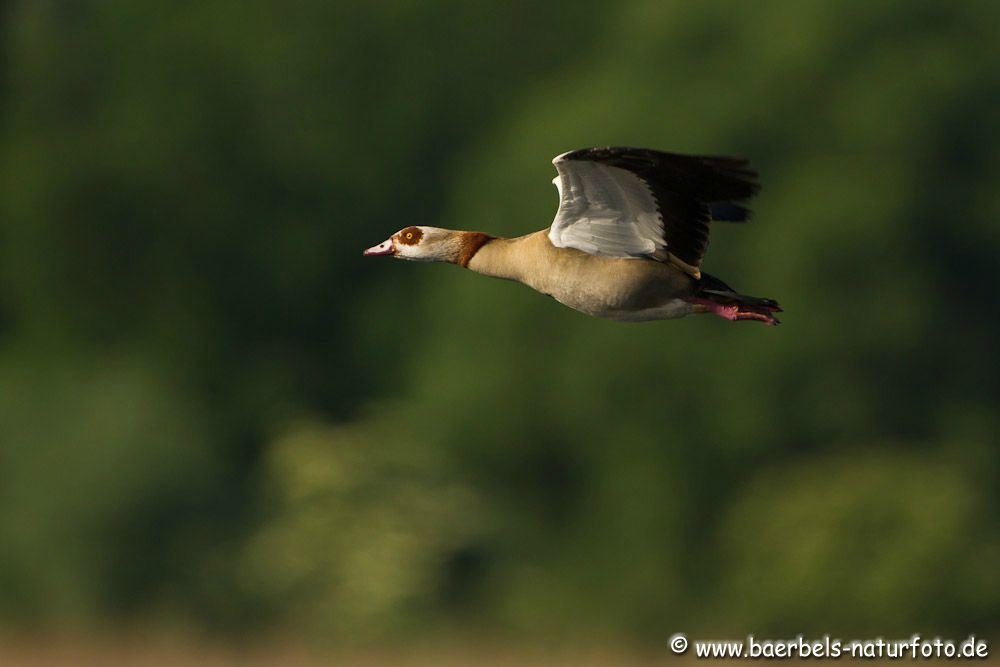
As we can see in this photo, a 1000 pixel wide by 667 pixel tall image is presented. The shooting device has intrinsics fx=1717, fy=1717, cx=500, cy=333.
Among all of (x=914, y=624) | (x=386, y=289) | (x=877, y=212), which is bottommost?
(x=914, y=624)

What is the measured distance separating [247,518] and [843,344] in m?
9.84

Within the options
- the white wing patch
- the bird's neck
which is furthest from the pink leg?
the bird's neck

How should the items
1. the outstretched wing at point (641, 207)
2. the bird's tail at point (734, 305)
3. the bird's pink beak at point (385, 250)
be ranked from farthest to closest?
the bird's pink beak at point (385, 250) < the bird's tail at point (734, 305) < the outstretched wing at point (641, 207)

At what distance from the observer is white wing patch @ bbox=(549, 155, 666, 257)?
8.89 metres

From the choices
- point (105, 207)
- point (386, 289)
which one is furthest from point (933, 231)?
point (105, 207)

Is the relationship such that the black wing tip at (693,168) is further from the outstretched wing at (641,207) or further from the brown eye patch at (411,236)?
the brown eye patch at (411,236)

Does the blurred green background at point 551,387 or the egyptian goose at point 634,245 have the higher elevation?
the blurred green background at point 551,387

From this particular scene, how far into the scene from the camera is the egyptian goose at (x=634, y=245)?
29.2ft

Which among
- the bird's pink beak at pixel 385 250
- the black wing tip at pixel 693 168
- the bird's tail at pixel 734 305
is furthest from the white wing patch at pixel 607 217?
the bird's pink beak at pixel 385 250

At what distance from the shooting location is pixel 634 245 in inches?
357

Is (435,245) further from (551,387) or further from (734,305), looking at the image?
(551,387)

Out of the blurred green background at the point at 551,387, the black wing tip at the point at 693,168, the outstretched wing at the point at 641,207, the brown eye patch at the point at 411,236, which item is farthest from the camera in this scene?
the blurred green background at the point at 551,387

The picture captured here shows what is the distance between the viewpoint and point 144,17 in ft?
121

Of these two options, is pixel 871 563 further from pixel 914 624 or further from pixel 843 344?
pixel 843 344
